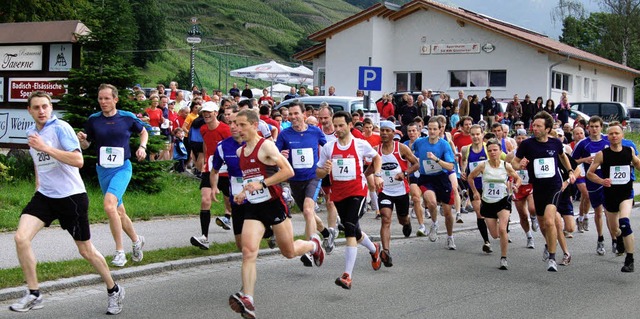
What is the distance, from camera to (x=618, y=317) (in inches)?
326

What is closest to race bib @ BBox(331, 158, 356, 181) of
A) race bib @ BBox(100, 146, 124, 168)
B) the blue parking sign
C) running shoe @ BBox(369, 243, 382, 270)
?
running shoe @ BBox(369, 243, 382, 270)

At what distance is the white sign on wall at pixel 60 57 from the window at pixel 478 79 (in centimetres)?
2780

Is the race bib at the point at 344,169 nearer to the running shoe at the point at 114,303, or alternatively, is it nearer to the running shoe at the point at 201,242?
the running shoe at the point at 201,242

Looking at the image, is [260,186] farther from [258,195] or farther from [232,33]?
[232,33]

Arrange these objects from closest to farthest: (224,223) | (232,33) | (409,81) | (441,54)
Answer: (224,223), (441,54), (409,81), (232,33)

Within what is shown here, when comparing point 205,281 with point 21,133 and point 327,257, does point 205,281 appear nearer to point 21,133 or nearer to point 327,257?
point 327,257

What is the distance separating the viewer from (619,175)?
37.2 ft

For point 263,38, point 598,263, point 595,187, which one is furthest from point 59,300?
point 263,38

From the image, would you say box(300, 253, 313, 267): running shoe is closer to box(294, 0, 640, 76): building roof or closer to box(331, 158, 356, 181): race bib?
box(331, 158, 356, 181): race bib

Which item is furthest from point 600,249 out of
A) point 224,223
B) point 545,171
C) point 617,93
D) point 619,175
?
point 617,93

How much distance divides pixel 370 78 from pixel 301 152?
799cm

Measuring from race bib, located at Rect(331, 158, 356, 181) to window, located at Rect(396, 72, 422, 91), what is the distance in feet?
110

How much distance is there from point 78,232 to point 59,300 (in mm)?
1033

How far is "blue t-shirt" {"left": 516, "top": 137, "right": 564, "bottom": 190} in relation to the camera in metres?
A: 11.0
